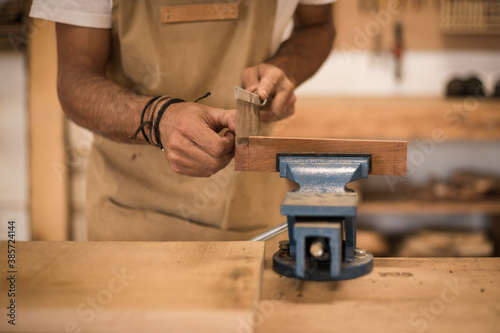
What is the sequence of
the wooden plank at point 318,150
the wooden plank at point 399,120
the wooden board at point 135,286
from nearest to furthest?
the wooden board at point 135,286 → the wooden plank at point 318,150 → the wooden plank at point 399,120

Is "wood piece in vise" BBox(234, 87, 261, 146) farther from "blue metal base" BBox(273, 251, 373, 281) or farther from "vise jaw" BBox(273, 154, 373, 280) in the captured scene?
"blue metal base" BBox(273, 251, 373, 281)

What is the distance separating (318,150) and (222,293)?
0.39 metres

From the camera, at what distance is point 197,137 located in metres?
0.97

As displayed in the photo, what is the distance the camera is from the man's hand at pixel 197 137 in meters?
0.96

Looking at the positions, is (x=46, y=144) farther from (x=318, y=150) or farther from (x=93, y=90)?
(x=318, y=150)

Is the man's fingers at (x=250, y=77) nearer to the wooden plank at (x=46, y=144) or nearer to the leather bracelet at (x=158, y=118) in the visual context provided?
the leather bracelet at (x=158, y=118)

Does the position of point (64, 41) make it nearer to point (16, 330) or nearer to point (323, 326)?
point (16, 330)

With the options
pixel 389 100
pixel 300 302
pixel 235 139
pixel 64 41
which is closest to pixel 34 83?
pixel 64 41

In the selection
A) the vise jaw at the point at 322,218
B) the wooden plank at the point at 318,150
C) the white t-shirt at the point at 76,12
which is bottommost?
the vise jaw at the point at 322,218

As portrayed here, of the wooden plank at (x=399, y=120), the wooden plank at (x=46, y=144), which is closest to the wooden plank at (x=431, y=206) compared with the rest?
the wooden plank at (x=399, y=120)

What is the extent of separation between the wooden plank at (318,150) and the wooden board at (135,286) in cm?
17

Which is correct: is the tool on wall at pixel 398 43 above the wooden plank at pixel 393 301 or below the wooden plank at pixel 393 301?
above

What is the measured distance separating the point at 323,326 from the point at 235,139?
0.40 metres

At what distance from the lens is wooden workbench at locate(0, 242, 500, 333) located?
65 centimetres
